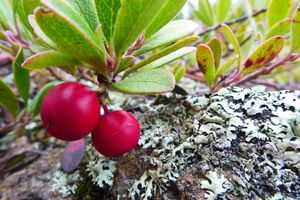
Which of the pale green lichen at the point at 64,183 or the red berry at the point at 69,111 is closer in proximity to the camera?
the red berry at the point at 69,111

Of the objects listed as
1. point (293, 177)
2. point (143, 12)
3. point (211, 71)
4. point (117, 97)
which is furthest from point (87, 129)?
point (117, 97)

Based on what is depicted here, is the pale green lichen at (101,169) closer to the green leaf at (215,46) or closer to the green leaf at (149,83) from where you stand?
the green leaf at (149,83)

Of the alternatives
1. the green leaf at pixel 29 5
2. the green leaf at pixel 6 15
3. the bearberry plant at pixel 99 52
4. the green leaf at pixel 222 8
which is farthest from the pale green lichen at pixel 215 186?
the green leaf at pixel 222 8

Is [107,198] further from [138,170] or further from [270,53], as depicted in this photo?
[270,53]

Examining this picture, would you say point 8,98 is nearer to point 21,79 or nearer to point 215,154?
point 21,79

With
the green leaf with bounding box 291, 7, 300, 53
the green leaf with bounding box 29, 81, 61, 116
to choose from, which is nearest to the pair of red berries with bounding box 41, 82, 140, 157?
the green leaf with bounding box 29, 81, 61, 116

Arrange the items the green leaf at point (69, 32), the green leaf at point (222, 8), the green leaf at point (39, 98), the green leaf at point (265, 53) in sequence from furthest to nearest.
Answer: the green leaf at point (222, 8) < the green leaf at point (39, 98) < the green leaf at point (265, 53) < the green leaf at point (69, 32)

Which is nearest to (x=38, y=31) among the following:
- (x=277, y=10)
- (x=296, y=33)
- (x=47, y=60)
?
(x=47, y=60)
